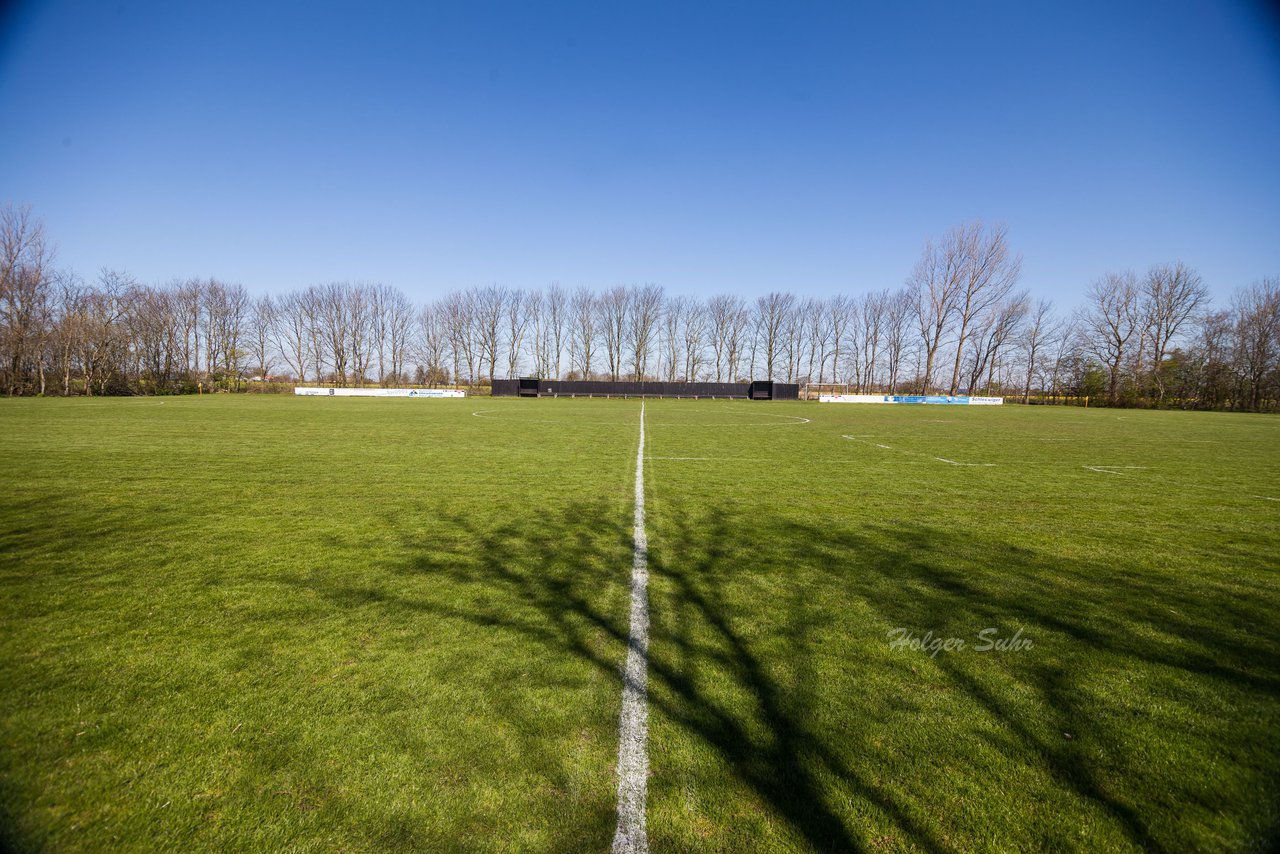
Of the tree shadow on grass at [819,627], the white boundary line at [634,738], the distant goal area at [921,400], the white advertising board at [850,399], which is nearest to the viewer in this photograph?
the white boundary line at [634,738]

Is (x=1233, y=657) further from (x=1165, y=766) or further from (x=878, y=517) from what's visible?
(x=878, y=517)

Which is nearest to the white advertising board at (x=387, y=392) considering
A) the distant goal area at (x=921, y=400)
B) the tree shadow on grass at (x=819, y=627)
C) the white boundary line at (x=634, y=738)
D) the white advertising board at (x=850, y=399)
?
the white advertising board at (x=850, y=399)

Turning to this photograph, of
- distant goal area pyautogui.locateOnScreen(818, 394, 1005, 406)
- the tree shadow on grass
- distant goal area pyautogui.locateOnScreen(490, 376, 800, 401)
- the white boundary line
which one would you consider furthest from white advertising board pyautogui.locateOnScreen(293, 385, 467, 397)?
the white boundary line

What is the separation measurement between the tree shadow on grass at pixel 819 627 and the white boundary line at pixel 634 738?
0.20ft

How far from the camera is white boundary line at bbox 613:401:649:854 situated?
5.94ft

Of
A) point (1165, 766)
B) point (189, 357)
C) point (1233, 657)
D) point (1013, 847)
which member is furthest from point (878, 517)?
point (189, 357)

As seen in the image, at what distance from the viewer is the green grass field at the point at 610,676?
1.90 metres

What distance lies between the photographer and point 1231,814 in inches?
76.8

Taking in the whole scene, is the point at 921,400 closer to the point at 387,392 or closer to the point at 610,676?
the point at 387,392

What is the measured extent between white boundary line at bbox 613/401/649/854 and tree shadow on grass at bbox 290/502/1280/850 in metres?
0.06

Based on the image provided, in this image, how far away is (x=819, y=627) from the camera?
11.1ft

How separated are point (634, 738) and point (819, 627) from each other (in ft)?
5.37

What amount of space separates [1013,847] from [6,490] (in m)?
10.9

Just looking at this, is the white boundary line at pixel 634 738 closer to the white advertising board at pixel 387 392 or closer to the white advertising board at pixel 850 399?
the white advertising board at pixel 387 392
